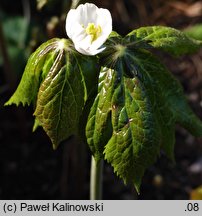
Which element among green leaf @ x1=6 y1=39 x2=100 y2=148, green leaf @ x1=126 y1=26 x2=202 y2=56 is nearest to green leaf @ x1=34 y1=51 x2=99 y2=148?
green leaf @ x1=6 y1=39 x2=100 y2=148

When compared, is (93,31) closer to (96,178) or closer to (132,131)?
(132,131)

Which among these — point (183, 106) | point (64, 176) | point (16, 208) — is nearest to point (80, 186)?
point (64, 176)

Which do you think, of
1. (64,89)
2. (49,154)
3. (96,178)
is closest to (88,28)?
(64,89)

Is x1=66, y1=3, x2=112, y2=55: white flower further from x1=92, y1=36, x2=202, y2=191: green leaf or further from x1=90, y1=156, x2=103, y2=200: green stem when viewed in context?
x1=90, y1=156, x2=103, y2=200: green stem

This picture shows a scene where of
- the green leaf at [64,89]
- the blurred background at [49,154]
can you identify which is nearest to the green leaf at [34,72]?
the green leaf at [64,89]

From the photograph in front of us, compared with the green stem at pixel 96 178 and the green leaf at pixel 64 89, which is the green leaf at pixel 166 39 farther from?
the green stem at pixel 96 178

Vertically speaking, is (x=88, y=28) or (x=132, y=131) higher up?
(x=88, y=28)

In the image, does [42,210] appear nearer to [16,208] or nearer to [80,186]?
[16,208]
